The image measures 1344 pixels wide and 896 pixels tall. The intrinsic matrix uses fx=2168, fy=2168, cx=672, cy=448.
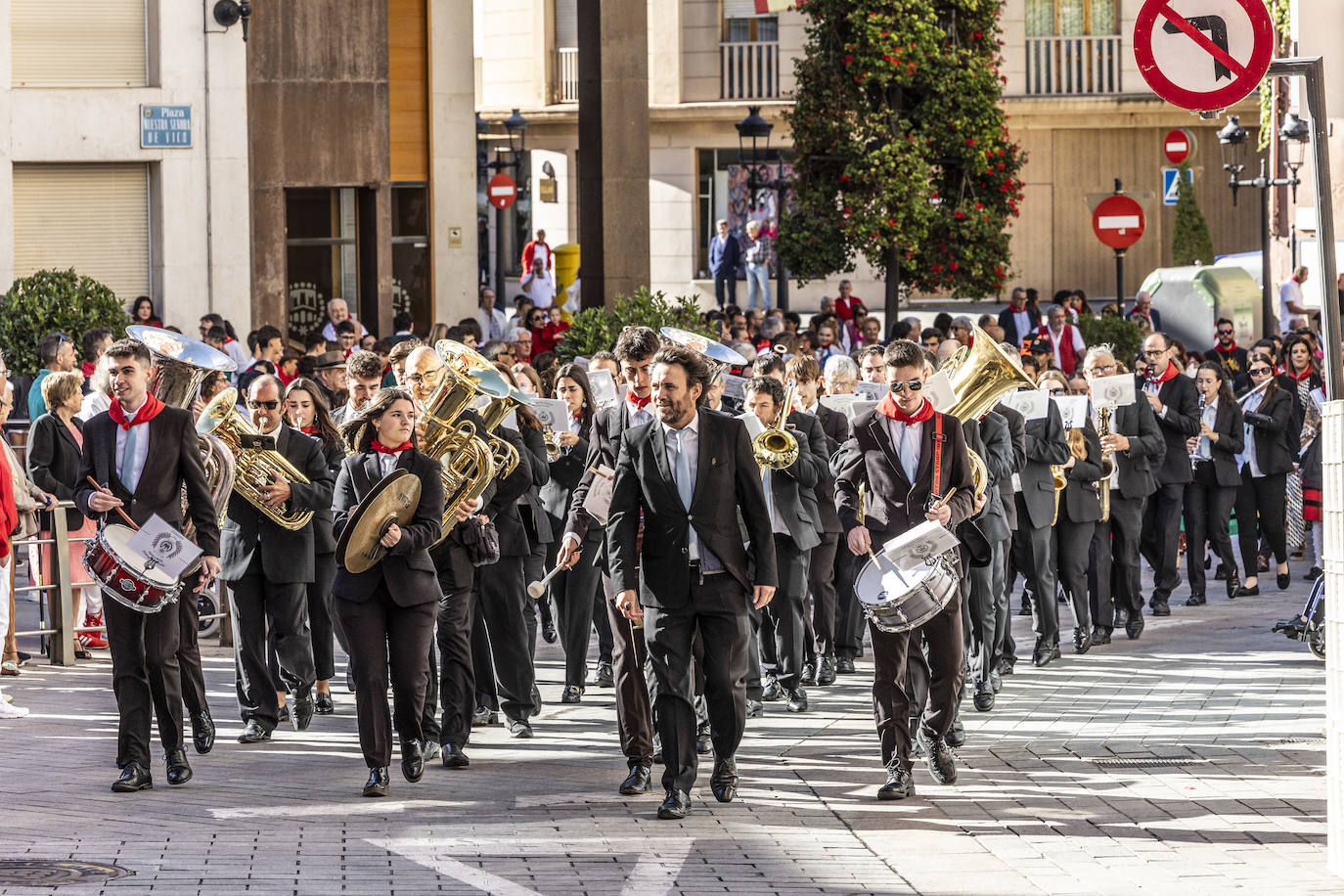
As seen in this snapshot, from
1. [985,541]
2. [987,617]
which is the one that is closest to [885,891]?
[985,541]

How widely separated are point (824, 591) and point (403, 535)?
4.37 meters

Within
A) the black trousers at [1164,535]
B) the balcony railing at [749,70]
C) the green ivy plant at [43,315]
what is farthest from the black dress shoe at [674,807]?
the balcony railing at [749,70]

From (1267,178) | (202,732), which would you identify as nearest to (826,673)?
(202,732)

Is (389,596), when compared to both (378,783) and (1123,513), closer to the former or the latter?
(378,783)

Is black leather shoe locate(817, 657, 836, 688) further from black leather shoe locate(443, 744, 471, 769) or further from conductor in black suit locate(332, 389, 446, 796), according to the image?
conductor in black suit locate(332, 389, 446, 796)

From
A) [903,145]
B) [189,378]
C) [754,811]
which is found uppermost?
[903,145]

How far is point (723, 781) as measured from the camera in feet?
31.1

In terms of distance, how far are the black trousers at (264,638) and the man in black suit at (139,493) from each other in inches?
47.2

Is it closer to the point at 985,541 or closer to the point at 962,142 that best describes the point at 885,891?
the point at 985,541

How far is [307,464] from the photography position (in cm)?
1138

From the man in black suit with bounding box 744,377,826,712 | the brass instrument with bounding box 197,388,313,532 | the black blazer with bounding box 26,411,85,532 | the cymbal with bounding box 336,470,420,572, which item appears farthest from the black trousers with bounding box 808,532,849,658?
the black blazer with bounding box 26,411,85,532

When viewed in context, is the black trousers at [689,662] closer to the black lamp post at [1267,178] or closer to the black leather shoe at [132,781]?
the black leather shoe at [132,781]

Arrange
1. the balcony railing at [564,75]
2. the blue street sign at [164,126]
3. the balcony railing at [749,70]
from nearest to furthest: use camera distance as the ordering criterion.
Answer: the blue street sign at [164,126] → the balcony railing at [749,70] → the balcony railing at [564,75]

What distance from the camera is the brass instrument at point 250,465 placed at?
11.0 metres
